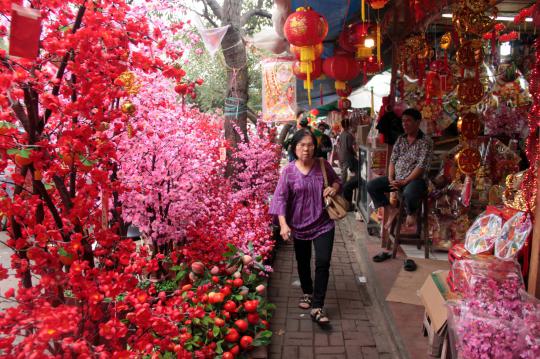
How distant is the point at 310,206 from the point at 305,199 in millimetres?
84

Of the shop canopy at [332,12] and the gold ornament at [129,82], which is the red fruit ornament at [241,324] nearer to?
the gold ornament at [129,82]

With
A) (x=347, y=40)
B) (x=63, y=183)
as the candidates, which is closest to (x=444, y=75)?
(x=347, y=40)

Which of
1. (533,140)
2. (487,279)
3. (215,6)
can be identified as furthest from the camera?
(215,6)

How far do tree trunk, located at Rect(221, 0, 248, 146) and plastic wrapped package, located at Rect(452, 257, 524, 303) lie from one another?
4945mm

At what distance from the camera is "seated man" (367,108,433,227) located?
504cm

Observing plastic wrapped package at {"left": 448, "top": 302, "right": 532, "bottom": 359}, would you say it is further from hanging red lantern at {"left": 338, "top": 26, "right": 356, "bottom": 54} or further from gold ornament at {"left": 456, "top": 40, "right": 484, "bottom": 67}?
hanging red lantern at {"left": 338, "top": 26, "right": 356, "bottom": 54}

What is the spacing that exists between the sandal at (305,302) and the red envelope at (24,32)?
3.81 m

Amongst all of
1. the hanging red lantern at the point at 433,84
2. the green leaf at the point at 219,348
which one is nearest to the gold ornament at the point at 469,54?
the hanging red lantern at the point at 433,84

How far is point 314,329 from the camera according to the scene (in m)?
4.30

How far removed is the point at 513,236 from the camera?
301 cm

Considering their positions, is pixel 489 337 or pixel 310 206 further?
pixel 310 206

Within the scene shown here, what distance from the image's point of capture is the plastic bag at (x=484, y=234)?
10.5 ft

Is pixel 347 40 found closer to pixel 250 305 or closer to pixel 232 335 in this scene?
pixel 250 305

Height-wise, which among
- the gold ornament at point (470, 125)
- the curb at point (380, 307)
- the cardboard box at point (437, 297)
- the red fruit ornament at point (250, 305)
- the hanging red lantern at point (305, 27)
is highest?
the hanging red lantern at point (305, 27)
